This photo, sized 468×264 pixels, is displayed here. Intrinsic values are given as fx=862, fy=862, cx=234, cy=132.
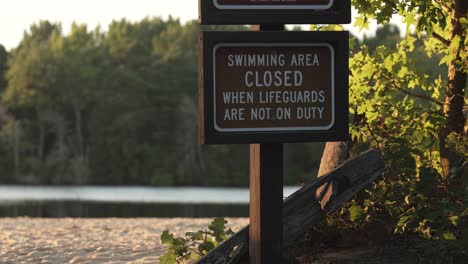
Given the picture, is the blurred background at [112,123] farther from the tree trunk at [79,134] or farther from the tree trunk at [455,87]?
the tree trunk at [455,87]

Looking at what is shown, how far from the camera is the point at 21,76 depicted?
73.9 metres

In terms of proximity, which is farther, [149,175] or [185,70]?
[185,70]

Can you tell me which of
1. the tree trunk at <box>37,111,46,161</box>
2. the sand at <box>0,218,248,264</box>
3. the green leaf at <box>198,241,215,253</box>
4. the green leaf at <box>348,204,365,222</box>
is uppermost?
the green leaf at <box>348,204,365,222</box>

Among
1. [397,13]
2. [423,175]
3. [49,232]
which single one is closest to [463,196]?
[423,175]

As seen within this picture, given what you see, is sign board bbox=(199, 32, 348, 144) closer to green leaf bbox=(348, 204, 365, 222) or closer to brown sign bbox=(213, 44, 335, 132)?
brown sign bbox=(213, 44, 335, 132)

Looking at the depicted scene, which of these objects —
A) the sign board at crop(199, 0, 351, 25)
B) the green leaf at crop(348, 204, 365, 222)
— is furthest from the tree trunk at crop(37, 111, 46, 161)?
the sign board at crop(199, 0, 351, 25)

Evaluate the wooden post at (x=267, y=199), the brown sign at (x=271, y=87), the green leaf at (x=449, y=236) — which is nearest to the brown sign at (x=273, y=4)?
the wooden post at (x=267, y=199)

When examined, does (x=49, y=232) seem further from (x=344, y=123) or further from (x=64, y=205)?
(x=64, y=205)

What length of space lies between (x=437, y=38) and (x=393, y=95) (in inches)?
45.5

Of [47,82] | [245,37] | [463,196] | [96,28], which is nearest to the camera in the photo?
[245,37]

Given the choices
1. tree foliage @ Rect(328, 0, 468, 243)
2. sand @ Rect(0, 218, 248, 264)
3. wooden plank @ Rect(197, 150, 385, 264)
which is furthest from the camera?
sand @ Rect(0, 218, 248, 264)

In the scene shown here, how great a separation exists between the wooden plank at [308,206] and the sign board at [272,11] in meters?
1.51

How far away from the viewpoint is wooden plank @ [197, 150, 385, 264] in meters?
6.96

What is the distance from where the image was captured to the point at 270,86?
600cm
